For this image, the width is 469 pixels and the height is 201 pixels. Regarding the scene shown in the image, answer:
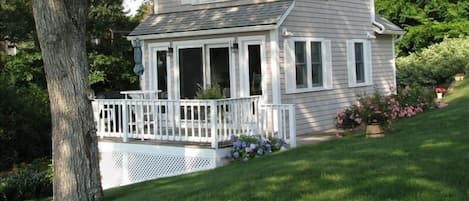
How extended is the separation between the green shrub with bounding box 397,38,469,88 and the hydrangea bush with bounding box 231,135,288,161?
43.9 ft

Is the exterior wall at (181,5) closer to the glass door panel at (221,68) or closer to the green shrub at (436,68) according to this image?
the glass door panel at (221,68)

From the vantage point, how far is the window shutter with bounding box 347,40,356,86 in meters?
16.4

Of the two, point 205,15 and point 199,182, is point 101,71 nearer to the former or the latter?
point 205,15

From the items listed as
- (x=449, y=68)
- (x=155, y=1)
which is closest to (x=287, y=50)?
Result: (x=155, y=1)

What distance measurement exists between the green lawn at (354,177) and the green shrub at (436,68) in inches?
562

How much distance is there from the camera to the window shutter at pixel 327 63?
15.3 m

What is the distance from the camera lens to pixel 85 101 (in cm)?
760

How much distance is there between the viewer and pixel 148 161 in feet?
40.7

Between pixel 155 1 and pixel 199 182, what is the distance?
354 inches

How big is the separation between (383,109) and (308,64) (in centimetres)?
319

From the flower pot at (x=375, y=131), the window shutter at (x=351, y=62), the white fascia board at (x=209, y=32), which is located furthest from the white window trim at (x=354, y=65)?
the flower pot at (x=375, y=131)

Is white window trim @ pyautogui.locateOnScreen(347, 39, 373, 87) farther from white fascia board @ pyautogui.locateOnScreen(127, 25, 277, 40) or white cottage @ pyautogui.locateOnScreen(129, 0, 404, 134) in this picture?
white fascia board @ pyautogui.locateOnScreen(127, 25, 277, 40)

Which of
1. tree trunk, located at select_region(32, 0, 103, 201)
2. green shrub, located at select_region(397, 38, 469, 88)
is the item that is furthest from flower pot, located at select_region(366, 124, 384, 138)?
green shrub, located at select_region(397, 38, 469, 88)

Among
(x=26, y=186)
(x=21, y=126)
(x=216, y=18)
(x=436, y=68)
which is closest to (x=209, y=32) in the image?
(x=216, y=18)
